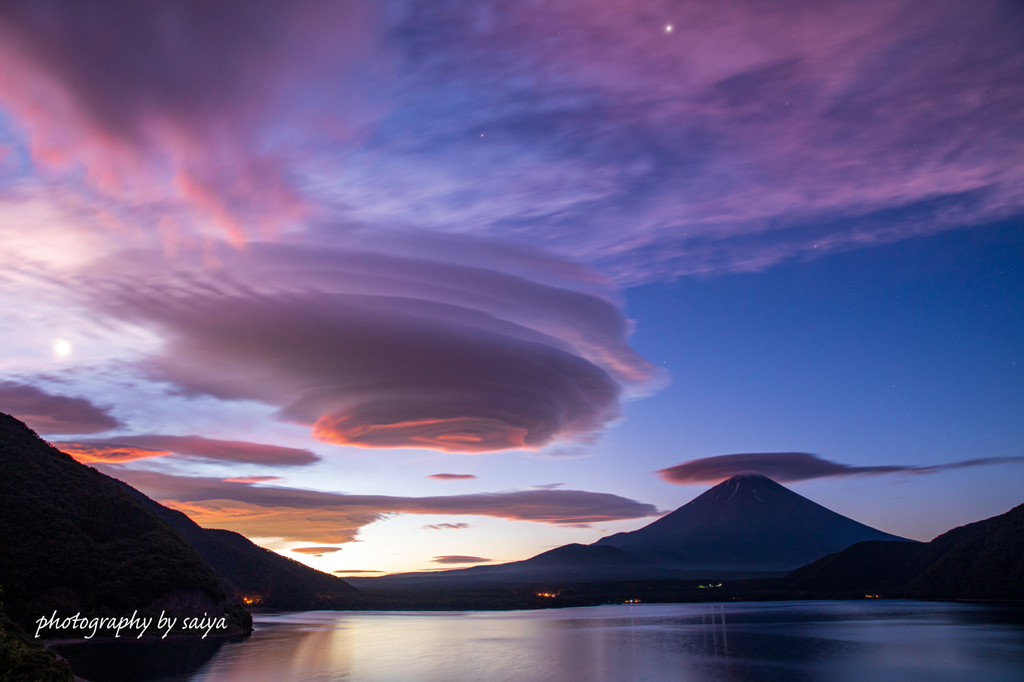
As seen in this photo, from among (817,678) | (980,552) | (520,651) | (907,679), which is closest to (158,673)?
(520,651)

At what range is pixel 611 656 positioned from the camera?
233ft

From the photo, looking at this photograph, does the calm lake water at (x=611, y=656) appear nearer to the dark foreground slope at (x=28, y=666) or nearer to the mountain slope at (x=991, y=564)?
the dark foreground slope at (x=28, y=666)

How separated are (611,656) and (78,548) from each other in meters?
63.9

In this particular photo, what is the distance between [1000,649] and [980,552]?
141m

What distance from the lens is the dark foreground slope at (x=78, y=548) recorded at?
71.2 meters

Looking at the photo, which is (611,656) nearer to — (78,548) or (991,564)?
(78,548)

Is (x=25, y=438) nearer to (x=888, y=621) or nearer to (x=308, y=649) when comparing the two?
(x=308, y=649)

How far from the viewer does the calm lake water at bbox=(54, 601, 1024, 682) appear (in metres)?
55.3

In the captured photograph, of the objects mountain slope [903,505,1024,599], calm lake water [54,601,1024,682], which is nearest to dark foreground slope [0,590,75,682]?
calm lake water [54,601,1024,682]

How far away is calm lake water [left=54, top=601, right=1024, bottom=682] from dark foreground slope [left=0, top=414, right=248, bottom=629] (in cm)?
978

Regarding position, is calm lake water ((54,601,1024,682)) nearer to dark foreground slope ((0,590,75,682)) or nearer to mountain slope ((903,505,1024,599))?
dark foreground slope ((0,590,75,682))

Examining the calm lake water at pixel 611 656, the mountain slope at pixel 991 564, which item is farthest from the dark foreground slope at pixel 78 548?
the mountain slope at pixel 991 564

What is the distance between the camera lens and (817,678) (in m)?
54.8

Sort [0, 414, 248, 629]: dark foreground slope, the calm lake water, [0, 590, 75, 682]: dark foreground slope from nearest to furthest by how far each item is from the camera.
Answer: [0, 590, 75, 682]: dark foreground slope
the calm lake water
[0, 414, 248, 629]: dark foreground slope
